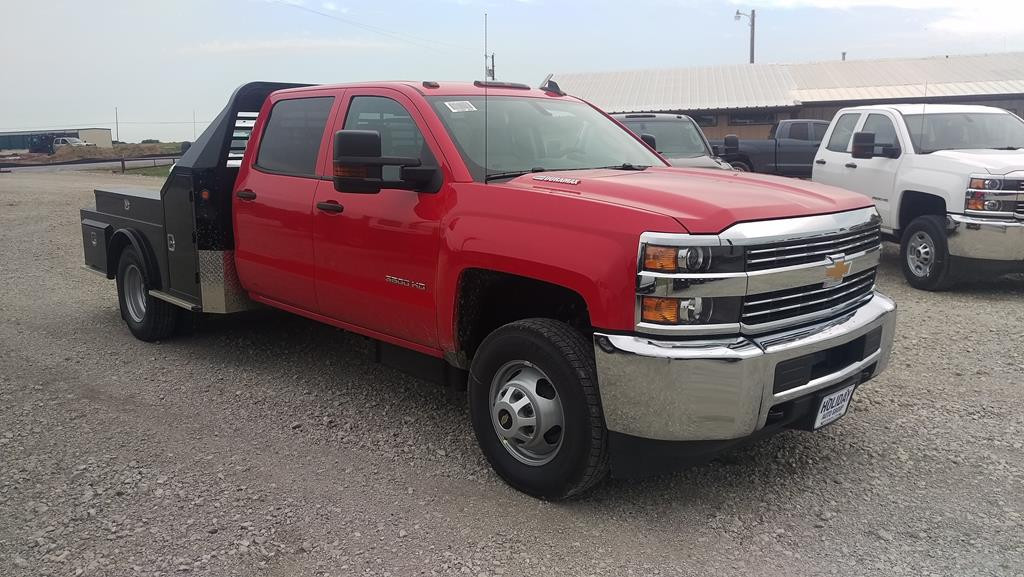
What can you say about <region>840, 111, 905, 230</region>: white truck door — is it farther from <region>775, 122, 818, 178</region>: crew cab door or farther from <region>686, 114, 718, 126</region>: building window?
<region>686, 114, 718, 126</region>: building window

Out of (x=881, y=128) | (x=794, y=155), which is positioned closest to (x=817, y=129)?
(x=794, y=155)

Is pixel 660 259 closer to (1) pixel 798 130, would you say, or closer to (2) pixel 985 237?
(2) pixel 985 237

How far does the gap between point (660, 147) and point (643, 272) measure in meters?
8.63

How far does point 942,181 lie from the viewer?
8.41 m

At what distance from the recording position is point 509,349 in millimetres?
3820

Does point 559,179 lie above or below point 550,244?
above

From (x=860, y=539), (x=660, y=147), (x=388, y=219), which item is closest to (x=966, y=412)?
(x=860, y=539)

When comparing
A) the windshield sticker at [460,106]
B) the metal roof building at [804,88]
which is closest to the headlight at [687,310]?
the windshield sticker at [460,106]

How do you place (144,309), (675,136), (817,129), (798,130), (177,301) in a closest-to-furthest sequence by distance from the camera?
(177,301) → (144,309) → (675,136) → (798,130) → (817,129)

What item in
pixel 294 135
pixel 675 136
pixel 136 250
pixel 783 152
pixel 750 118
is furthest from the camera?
pixel 750 118

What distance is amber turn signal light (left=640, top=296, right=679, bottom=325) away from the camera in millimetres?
3301

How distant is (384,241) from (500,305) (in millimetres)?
738

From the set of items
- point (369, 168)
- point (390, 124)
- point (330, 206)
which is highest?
point (390, 124)

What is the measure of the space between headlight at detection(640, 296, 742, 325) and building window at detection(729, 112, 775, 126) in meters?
33.9
